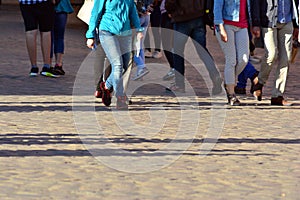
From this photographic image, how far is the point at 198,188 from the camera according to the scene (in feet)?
23.5

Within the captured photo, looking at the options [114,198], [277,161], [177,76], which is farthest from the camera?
[177,76]

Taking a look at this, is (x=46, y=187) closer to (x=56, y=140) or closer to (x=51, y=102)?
(x=56, y=140)

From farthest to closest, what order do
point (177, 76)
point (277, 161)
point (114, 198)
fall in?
point (177, 76) → point (277, 161) → point (114, 198)

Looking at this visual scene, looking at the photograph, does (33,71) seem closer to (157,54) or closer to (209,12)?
(209,12)

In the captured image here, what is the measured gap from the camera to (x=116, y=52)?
1166cm

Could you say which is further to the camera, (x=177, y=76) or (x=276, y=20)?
(x=177, y=76)

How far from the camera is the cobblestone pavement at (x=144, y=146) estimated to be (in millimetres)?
7145

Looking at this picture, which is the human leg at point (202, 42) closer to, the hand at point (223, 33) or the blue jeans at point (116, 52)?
the hand at point (223, 33)

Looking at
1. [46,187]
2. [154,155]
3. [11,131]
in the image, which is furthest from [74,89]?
[46,187]

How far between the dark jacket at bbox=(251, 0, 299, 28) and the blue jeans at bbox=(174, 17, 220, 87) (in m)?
1.21

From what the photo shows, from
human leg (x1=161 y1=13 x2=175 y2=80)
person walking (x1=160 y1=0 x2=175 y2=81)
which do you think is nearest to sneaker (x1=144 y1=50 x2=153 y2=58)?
human leg (x1=161 y1=13 x2=175 y2=80)

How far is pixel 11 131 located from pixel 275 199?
11.7 ft

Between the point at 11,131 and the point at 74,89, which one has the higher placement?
the point at 11,131

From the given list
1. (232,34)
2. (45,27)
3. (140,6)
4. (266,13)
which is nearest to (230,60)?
(232,34)
